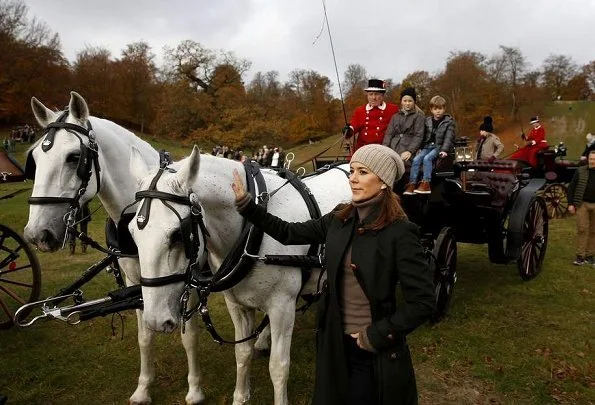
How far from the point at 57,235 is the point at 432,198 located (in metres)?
3.98

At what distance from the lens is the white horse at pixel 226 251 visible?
219 centimetres

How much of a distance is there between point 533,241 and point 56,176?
647 cm

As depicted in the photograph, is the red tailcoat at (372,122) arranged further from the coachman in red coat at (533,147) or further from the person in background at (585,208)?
the coachman in red coat at (533,147)

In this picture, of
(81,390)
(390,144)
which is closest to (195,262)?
(81,390)

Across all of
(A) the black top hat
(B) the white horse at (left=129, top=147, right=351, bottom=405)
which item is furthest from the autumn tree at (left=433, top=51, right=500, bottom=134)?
(B) the white horse at (left=129, top=147, right=351, bottom=405)

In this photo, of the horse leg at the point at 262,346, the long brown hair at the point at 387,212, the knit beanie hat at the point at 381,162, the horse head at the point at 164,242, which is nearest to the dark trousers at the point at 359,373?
the long brown hair at the point at 387,212

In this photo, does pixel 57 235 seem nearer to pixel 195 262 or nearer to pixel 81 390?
pixel 195 262

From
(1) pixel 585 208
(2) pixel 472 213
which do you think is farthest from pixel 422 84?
(2) pixel 472 213

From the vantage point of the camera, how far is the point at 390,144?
5023 mm

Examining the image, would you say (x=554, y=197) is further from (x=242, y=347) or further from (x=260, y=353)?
(x=242, y=347)

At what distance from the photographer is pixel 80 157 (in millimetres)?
2932

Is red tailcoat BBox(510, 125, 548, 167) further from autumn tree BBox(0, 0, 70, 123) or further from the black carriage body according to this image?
autumn tree BBox(0, 0, 70, 123)

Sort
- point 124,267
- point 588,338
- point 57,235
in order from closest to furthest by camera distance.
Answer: point 57,235 → point 124,267 → point 588,338

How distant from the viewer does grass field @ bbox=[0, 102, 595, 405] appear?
3.86 m
